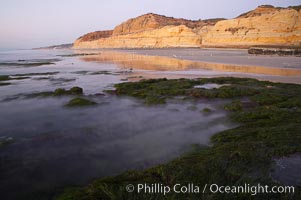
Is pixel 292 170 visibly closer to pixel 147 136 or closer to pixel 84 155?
pixel 147 136

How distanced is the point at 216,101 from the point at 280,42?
4615 centimetres

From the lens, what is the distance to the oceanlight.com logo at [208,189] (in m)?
3.43

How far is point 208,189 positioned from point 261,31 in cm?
5719

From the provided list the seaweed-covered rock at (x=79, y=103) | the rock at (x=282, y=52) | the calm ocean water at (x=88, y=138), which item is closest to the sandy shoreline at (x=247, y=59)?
the rock at (x=282, y=52)

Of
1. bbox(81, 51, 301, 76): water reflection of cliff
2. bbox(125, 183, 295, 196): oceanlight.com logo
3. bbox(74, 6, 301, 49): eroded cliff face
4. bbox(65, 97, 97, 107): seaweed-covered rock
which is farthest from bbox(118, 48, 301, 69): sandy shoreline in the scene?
bbox(125, 183, 295, 196): oceanlight.com logo

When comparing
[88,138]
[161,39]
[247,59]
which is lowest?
[88,138]

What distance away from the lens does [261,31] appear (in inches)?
2100

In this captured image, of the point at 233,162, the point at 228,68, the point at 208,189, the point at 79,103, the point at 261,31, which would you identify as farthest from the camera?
the point at 261,31

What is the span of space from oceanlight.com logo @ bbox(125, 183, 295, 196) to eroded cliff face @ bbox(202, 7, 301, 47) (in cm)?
4774

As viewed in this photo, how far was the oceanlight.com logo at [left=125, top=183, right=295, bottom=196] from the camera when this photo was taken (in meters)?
3.43

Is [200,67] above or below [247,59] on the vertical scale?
below
